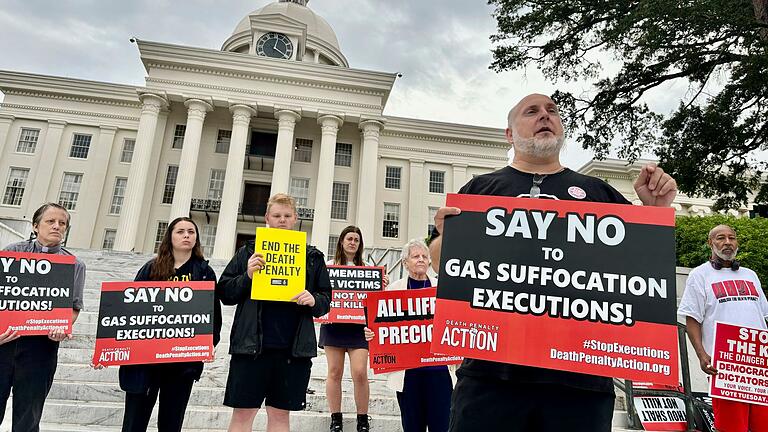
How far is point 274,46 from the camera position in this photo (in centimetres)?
3409

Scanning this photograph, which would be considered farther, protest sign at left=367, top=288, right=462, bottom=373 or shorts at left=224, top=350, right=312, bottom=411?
protest sign at left=367, top=288, right=462, bottom=373

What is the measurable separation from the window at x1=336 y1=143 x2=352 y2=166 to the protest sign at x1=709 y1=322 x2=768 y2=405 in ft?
99.7

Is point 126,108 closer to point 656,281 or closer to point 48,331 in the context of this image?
point 48,331

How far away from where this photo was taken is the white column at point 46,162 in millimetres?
30562

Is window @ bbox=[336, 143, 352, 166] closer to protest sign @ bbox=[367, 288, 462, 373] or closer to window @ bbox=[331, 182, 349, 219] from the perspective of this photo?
window @ bbox=[331, 182, 349, 219]

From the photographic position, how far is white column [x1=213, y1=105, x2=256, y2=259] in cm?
2744

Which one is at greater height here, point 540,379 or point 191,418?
point 540,379

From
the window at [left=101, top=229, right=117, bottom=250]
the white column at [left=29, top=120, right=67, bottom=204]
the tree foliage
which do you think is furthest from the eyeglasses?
the white column at [left=29, top=120, right=67, bottom=204]

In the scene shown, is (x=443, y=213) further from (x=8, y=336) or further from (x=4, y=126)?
(x=4, y=126)

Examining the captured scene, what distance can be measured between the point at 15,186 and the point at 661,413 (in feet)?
127

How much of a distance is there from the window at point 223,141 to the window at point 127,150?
6.25 metres

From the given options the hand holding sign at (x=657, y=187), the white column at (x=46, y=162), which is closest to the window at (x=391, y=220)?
the white column at (x=46, y=162)

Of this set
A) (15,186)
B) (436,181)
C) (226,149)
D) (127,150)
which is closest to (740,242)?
(436,181)

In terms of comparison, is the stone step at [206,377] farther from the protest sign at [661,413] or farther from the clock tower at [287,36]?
the clock tower at [287,36]
